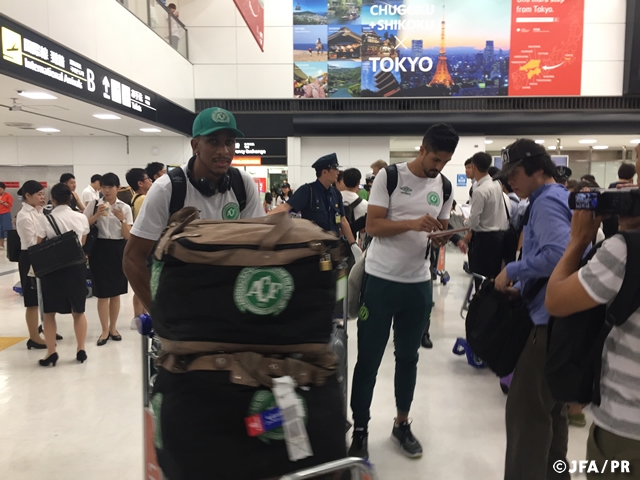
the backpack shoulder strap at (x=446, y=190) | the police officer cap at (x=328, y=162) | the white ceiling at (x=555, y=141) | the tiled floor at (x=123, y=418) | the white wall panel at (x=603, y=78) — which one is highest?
the white wall panel at (x=603, y=78)

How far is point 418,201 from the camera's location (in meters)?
2.44

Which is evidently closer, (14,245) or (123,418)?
(123,418)

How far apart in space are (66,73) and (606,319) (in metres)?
6.77

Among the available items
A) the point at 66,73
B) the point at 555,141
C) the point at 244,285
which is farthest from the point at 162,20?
the point at 555,141

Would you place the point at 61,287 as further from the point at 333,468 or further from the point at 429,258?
the point at 333,468

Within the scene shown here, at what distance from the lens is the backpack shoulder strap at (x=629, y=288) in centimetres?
110

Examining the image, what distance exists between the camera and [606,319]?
1.27m

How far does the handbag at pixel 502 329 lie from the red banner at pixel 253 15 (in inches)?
259

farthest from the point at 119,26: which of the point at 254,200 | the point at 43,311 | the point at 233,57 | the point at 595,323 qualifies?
the point at 595,323

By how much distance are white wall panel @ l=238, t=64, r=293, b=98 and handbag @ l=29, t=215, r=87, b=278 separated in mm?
8615

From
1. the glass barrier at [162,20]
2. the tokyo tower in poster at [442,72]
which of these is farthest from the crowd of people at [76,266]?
the tokyo tower in poster at [442,72]

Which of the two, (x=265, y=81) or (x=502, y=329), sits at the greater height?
(x=265, y=81)

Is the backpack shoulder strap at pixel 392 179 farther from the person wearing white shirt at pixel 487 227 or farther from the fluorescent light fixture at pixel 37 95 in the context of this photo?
the fluorescent light fixture at pixel 37 95

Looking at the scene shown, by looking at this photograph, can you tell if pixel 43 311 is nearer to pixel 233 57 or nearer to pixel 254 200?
pixel 254 200
